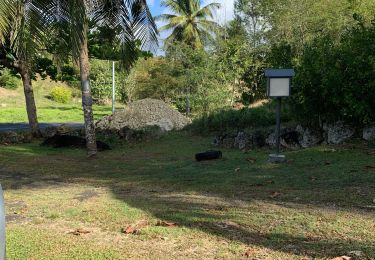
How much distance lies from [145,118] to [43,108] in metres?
22.9

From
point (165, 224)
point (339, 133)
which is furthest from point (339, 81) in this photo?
point (165, 224)

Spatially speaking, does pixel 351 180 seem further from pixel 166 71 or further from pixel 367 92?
pixel 166 71

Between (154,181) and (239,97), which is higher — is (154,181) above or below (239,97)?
below

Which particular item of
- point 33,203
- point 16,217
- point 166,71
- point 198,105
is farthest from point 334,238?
point 166,71

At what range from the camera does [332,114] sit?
39.9 feet

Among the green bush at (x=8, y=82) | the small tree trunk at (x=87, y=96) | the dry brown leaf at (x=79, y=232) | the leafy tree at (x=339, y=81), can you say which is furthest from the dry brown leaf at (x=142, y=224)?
the green bush at (x=8, y=82)

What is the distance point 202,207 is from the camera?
21.9 ft

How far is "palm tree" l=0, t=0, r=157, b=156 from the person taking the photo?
41.9 ft

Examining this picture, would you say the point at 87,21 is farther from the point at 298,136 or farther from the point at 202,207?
the point at 202,207

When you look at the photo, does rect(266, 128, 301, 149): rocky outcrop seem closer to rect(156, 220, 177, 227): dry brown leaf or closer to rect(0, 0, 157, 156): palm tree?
rect(0, 0, 157, 156): palm tree

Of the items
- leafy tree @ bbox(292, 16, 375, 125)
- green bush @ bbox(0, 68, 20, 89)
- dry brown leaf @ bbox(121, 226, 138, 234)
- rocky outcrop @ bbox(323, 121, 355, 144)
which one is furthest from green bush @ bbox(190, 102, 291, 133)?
green bush @ bbox(0, 68, 20, 89)

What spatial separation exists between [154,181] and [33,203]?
271cm

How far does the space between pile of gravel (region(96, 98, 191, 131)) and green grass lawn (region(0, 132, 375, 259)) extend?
308 inches

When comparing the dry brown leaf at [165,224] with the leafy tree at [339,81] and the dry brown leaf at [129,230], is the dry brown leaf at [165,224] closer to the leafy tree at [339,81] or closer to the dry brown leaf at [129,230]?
the dry brown leaf at [129,230]
